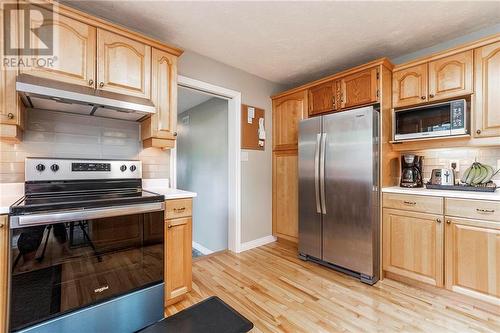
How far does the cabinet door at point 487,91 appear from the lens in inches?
77.3

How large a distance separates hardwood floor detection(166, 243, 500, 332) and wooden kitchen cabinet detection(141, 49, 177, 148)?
4.69ft

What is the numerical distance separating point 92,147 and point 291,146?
2310mm

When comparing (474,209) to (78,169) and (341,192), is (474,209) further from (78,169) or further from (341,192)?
(78,169)

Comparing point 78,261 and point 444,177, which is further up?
point 444,177

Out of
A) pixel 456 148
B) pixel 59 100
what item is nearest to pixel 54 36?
pixel 59 100

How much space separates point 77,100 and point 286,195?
102 inches

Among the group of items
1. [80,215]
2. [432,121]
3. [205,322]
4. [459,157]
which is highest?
[432,121]

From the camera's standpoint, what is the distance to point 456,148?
233 cm

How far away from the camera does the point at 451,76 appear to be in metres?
2.16

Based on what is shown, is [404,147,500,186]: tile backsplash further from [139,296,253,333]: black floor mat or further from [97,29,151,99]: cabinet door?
[97,29,151,99]: cabinet door

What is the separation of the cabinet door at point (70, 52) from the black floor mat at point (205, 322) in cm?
178

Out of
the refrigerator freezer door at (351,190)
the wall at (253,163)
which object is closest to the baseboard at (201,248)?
the wall at (253,163)

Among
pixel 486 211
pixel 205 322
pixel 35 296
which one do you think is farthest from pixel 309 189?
pixel 35 296

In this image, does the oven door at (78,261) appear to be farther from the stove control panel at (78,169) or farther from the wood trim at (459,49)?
the wood trim at (459,49)
